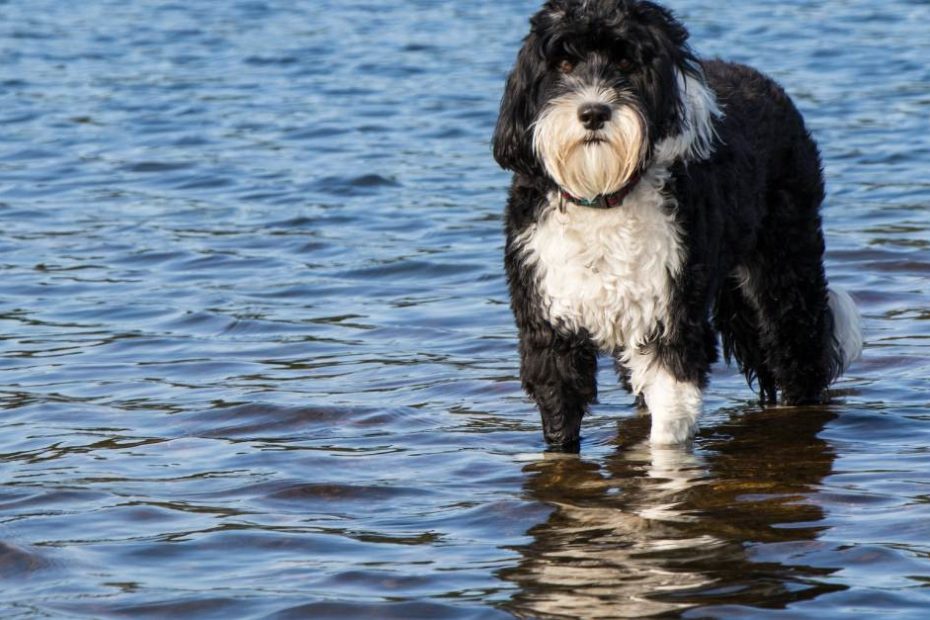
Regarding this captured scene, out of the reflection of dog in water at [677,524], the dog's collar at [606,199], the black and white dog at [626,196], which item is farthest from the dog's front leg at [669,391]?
the dog's collar at [606,199]

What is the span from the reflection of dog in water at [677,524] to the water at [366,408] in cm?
2

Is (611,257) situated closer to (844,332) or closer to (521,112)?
(521,112)

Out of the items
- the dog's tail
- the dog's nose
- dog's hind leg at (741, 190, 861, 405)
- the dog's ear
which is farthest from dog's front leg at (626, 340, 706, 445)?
the dog's tail

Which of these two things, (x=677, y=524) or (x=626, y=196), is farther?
(x=626, y=196)

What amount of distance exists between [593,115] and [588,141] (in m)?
0.09

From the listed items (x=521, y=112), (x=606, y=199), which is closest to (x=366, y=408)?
(x=606, y=199)

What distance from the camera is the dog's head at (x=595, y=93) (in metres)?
5.72

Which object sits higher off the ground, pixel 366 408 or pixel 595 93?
pixel 595 93

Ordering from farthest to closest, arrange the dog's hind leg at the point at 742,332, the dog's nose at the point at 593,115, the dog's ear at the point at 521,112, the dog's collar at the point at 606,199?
1. the dog's hind leg at the point at 742,332
2. the dog's collar at the point at 606,199
3. the dog's ear at the point at 521,112
4. the dog's nose at the point at 593,115

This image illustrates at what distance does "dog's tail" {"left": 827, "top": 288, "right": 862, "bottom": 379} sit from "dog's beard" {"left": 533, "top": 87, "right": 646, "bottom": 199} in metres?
2.14

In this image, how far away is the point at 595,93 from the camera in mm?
5723

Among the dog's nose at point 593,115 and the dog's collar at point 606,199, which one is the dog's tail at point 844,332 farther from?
the dog's nose at point 593,115

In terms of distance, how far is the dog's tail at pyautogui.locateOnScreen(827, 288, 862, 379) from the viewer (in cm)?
762

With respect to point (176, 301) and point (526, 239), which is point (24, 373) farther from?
point (526, 239)
